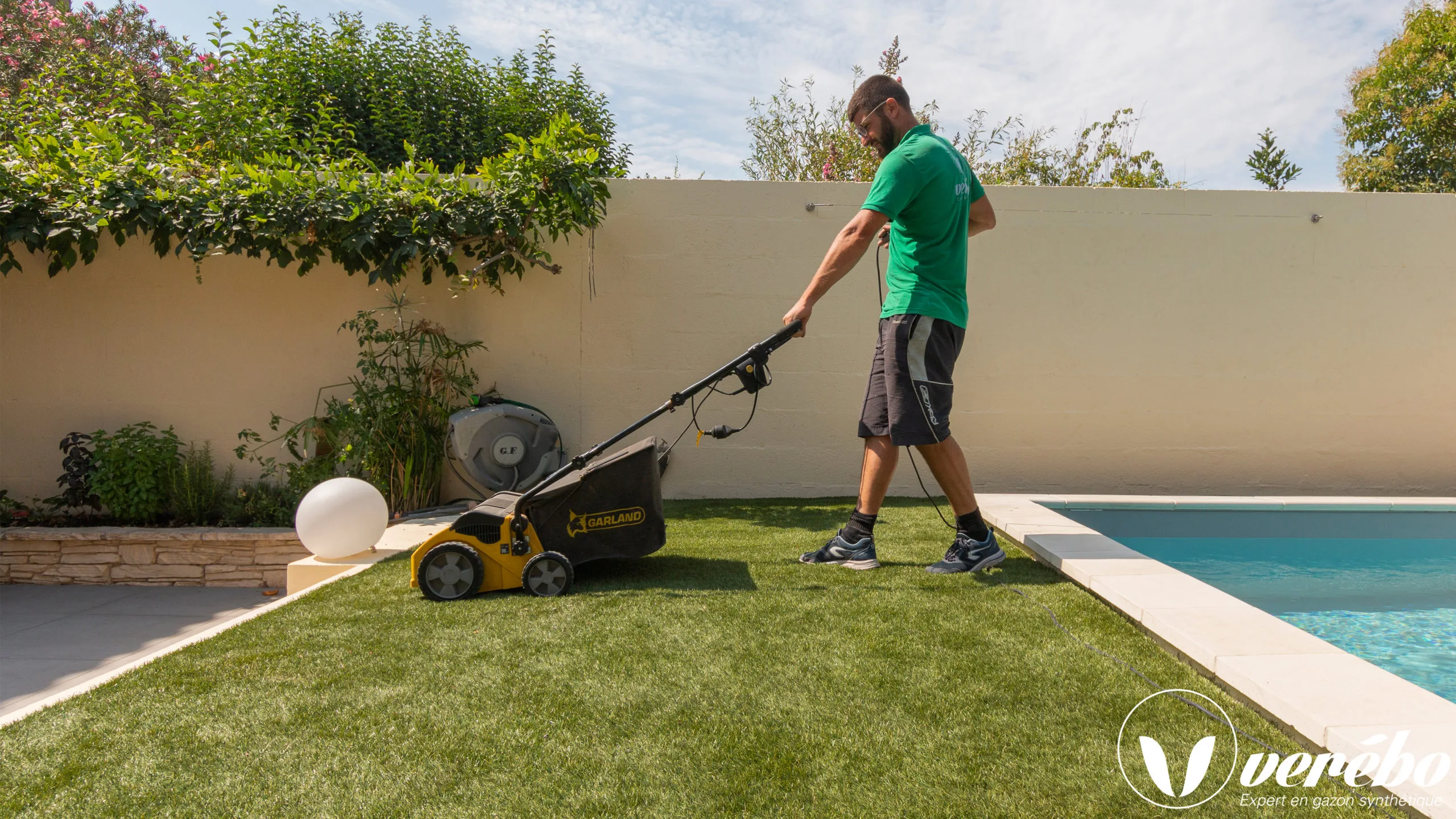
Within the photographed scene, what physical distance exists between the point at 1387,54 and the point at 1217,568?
14811 mm

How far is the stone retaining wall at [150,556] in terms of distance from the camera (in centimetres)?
464

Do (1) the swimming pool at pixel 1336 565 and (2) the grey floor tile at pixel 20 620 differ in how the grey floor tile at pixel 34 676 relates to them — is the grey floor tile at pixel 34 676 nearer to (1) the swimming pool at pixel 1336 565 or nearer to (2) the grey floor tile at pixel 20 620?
(2) the grey floor tile at pixel 20 620

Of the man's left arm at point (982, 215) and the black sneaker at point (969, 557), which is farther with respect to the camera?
the man's left arm at point (982, 215)

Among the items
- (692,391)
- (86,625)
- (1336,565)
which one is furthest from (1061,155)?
(86,625)

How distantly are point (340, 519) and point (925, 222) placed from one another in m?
2.67

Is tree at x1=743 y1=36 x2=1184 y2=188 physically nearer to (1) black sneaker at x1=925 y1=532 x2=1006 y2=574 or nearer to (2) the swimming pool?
(2) the swimming pool

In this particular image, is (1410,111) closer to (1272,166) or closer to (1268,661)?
(1272,166)

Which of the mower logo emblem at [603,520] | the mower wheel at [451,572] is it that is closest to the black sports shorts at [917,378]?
the mower logo emblem at [603,520]

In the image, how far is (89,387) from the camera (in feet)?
17.5

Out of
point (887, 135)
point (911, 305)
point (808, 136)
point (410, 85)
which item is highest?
point (808, 136)

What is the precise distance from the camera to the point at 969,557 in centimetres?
311

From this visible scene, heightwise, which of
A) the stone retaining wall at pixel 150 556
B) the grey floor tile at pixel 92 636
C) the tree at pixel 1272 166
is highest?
the tree at pixel 1272 166

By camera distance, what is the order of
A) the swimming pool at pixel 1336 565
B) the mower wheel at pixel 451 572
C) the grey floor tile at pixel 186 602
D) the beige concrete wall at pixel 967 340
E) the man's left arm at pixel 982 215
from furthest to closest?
1. the beige concrete wall at pixel 967 340
2. the grey floor tile at pixel 186 602
3. the man's left arm at pixel 982 215
4. the swimming pool at pixel 1336 565
5. the mower wheel at pixel 451 572

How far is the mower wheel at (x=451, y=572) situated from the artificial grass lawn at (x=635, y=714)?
66 millimetres
